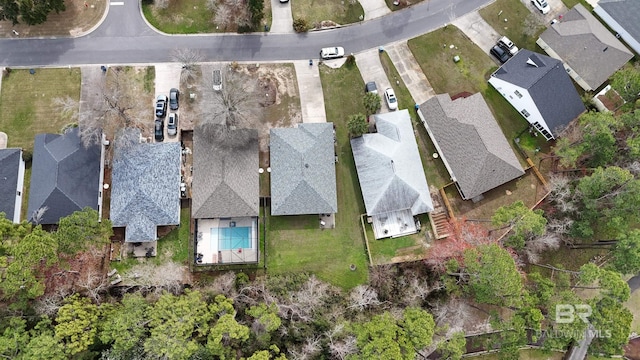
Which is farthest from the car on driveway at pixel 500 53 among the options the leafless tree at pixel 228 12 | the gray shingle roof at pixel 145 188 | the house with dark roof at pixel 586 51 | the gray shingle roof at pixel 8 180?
the gray shingle roof at pixel 8 180

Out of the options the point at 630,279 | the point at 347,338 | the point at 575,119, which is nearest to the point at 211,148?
the point at 347,338

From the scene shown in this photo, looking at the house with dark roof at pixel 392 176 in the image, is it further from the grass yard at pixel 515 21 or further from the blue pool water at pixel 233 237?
the grass yard at pixel 515 21

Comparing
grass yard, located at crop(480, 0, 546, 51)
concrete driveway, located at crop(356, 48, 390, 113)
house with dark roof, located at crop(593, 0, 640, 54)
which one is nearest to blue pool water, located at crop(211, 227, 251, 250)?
concrete driveway, located at crop(356, 48, 390, 113)

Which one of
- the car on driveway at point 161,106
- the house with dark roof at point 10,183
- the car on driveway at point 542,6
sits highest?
the car on driveway at point 542,6

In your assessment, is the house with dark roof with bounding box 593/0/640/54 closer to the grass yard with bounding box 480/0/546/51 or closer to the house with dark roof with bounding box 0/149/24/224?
the grass yard with bounding box 480/0/546/51

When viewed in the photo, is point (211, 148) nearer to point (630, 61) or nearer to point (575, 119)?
point (575, 119)

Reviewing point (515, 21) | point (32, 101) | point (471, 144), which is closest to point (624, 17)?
point (515, 21)
